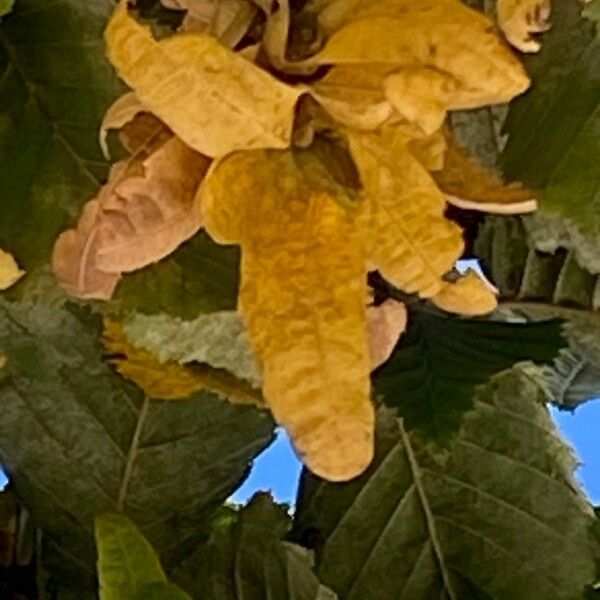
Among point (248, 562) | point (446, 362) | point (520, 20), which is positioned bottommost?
point (248, 562)

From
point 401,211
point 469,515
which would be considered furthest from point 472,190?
point 469,515

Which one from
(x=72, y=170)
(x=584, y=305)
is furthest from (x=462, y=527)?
(x=72, y=170)

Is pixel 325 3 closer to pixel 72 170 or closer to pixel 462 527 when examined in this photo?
pixel 72 170

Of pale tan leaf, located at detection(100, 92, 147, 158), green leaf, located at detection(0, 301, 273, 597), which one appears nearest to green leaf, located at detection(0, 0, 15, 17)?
pale tan leaf, located at detection(100, 92, 147, 158)

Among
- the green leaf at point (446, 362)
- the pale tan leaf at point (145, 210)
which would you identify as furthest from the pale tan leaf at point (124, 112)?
the green leaf at point (446, 362)

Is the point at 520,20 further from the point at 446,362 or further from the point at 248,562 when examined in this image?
the point at 248,562

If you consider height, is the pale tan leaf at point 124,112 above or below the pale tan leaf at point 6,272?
above

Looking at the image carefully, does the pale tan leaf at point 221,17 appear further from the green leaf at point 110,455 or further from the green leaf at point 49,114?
the green leaf at point 110,455
